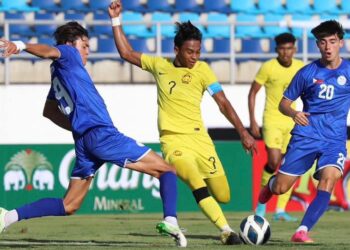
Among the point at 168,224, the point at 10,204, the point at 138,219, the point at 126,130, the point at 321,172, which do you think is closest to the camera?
the point at 168,224

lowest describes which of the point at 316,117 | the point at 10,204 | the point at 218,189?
the point at 10,204

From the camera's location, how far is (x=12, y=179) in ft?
62.4

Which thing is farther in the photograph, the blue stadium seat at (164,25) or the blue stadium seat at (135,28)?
the blue stadium seat at (164,25)

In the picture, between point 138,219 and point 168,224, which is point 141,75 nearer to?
point 138,219

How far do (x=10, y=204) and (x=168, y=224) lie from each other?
28.3 feet

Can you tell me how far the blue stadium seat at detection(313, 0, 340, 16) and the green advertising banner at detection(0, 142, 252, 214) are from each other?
640cm

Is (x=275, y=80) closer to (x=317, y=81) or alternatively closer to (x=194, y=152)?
(x=194, y=152)

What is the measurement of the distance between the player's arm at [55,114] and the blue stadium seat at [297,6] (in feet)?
43.0

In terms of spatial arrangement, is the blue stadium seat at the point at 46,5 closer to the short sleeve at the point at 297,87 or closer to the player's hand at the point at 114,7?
the player's hand at the point at 114,7

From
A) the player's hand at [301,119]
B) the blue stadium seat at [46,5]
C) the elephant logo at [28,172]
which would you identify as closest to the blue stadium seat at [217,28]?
the blue stadium seat at [46,5]

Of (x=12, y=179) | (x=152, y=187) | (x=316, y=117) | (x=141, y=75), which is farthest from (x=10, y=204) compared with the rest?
(x=316, y=117)

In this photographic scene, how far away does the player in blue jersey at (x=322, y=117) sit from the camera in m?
12.0

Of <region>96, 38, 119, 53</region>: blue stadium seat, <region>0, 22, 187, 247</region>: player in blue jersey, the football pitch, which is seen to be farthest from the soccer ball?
→ <region>96, 38, 119, 53</region>: blue stadium seat

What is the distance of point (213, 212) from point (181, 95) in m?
1.60
